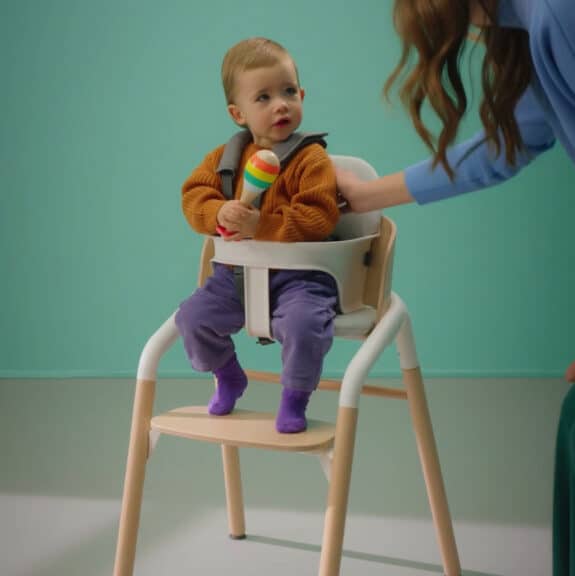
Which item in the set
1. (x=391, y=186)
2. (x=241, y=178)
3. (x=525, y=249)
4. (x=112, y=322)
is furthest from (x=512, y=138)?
(x=112, y=322)

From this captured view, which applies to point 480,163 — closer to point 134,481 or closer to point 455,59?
point 455,59

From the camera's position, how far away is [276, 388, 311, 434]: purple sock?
1305mm

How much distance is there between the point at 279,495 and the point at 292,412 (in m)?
0.71

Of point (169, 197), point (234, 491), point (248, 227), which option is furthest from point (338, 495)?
point (169, 197)

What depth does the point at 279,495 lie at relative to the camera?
1978 mm

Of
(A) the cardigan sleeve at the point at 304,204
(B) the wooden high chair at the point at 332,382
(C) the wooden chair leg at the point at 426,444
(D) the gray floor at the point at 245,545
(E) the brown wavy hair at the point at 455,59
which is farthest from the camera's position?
(D) the gray floor at the point at 245,545

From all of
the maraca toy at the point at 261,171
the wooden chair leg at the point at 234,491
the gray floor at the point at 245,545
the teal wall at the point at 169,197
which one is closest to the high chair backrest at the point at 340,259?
the maraca toy at the point at 261,171

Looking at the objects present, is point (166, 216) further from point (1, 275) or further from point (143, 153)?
point (1, 275)

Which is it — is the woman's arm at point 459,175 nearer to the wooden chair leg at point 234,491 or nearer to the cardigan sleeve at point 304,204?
the cardigan sleeve at point 304,204

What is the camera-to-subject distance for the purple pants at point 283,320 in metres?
1.30

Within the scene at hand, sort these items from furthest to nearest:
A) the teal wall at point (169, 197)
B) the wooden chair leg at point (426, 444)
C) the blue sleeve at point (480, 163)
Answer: the teal wall at point (169, 197)
the wooden chair leg at point (426, 444)
the blue sleeve at point (480, 163)

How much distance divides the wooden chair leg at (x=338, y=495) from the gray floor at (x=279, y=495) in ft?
1.30

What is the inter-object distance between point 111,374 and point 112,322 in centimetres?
17

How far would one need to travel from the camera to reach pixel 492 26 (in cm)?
94
